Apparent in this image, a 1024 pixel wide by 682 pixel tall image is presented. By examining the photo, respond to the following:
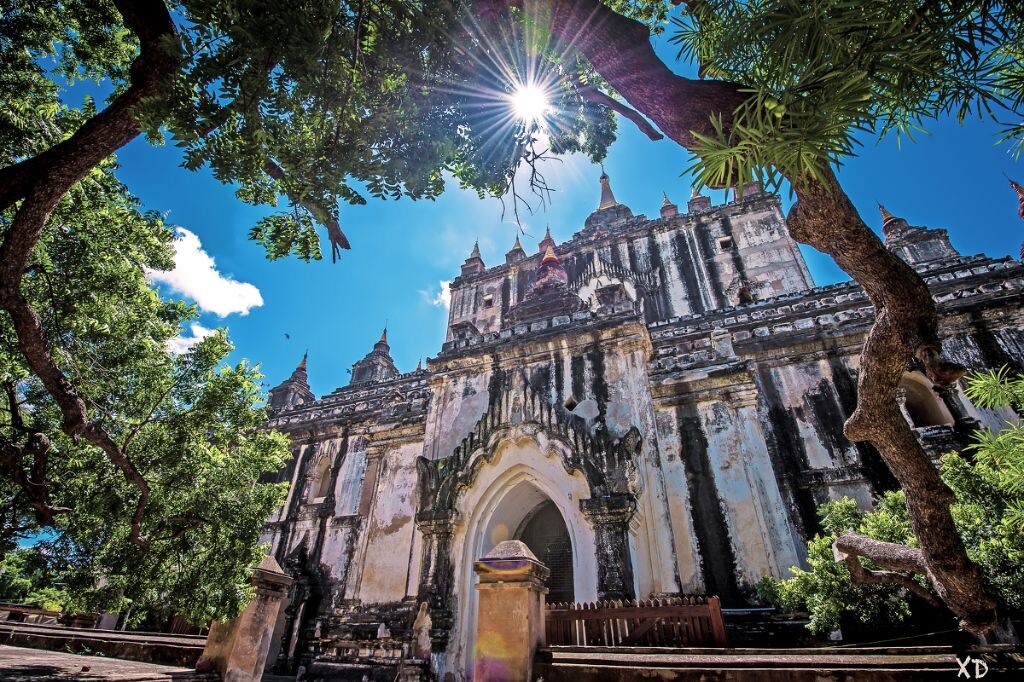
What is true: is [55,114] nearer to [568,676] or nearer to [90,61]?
[90,61]

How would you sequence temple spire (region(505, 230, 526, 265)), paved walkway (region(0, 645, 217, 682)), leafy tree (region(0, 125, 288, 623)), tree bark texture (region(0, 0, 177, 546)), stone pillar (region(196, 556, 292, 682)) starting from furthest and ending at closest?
1. temple spire (region(505, 230, 526, 265))
2. stone pillar (region(196, 556, 292, 682))
3. leafy tree (region(0, 125, 288, 623))
4. paved walkway (region(0, 645, 217, 682))
5. tree bark texture (region(0, 0, 177, 546))

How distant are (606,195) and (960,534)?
27.7 m

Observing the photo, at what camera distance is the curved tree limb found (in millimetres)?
4418

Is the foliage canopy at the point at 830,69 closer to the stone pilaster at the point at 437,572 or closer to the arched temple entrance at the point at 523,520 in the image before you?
the arched temple entrance at the point at 523,520

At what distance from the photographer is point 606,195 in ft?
101

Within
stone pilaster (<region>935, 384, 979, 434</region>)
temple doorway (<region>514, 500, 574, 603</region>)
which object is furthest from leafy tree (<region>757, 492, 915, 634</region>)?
temple doorway (<region>514, 500, 574, 603</region>)

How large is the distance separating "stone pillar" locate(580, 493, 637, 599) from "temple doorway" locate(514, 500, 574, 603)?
2.27 metres

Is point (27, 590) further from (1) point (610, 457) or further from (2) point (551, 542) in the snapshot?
(1) point (610, 457)

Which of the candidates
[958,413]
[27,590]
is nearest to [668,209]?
[958,413]

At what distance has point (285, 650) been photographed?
13.9m

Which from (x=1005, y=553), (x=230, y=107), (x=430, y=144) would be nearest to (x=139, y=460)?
(x=230, y=107)

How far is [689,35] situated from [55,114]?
8.52 m

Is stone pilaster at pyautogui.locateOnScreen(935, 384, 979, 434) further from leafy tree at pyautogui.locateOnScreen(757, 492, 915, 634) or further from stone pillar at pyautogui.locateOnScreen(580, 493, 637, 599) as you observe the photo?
stone pillar at pyautogui.locateOnScreen(580, 493, 637, 599)

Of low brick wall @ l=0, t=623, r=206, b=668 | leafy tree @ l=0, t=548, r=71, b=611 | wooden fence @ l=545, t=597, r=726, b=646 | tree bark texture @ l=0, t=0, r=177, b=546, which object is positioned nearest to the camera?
tree bark texture @ l=0, t=0, r=177, b=546
